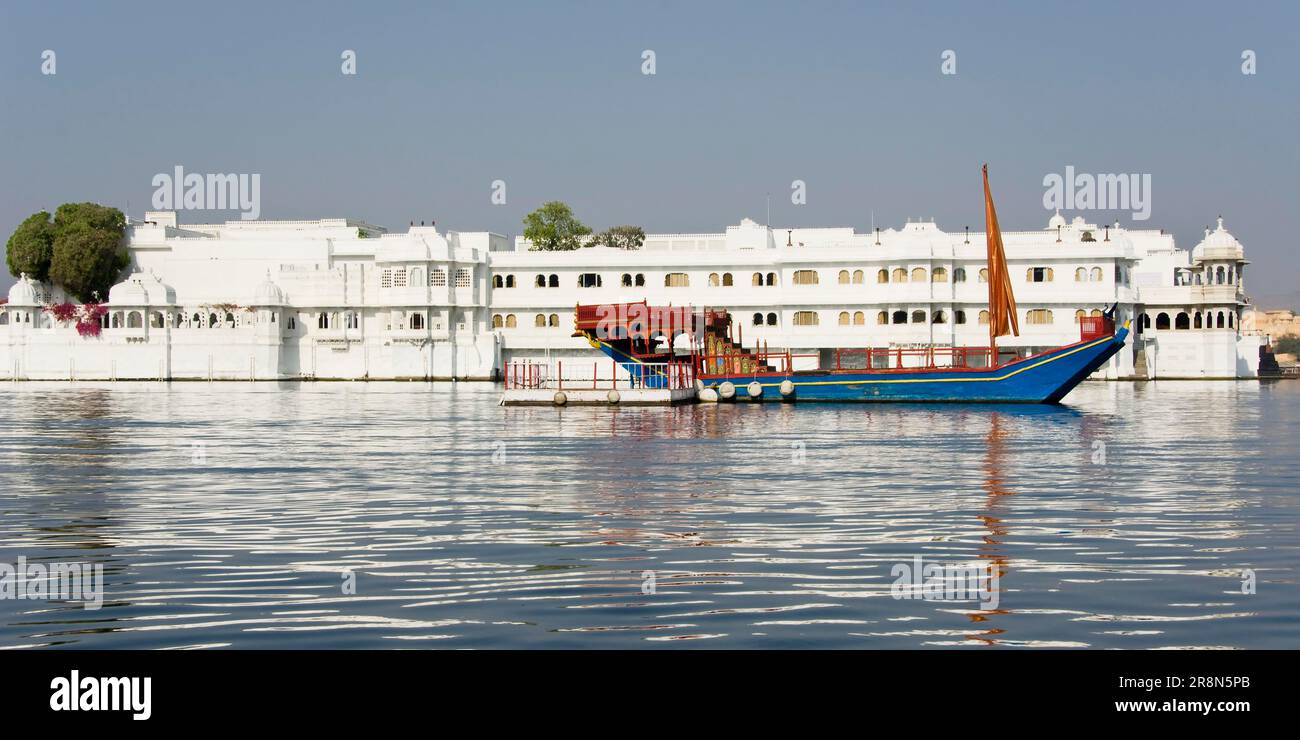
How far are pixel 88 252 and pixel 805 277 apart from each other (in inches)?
1842

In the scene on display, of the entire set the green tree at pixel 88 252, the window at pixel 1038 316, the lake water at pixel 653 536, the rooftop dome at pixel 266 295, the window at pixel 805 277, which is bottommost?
the lake water at pixel 653 536

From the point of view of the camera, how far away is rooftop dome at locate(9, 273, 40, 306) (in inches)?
3418

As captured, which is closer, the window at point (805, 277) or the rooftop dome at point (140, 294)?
the window at point (805, 277)

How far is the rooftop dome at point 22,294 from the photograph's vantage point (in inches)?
3418

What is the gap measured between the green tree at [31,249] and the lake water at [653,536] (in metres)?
65.5

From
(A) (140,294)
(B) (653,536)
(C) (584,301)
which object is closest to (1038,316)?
(C) (584,301)

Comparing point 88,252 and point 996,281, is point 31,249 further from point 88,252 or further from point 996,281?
point 996,281

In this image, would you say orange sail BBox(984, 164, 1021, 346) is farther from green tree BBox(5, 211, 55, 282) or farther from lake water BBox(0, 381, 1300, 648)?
green tree BBox(5, 211, 55, 282)

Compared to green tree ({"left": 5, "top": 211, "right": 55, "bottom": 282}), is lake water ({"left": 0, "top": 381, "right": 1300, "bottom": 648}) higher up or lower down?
lower down

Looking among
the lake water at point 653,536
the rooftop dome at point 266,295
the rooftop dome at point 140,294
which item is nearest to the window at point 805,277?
the rooftop dome at point 266,295

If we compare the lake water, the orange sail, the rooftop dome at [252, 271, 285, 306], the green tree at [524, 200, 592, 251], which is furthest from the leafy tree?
the lake water

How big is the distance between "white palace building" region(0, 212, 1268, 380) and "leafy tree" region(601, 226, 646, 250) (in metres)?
13.4

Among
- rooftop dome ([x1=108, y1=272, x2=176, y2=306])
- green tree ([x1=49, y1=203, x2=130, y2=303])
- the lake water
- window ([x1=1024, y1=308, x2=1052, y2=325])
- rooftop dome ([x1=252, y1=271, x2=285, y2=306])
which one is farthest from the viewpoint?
green tree ([x1=49, y1=203, x2=130, y2=303])

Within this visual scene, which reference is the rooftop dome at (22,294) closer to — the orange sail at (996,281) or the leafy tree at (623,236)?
the leafy tree at (623,236)
